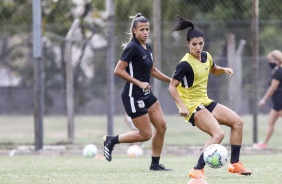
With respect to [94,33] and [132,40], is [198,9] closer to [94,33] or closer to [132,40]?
[94,33]

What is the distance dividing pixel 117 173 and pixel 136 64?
1578 mm

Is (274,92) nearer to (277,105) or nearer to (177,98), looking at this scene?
(277,105)

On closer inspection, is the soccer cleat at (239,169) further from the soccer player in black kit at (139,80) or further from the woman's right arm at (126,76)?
the woman's right arm at (126,76)

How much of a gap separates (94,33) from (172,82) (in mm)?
9110

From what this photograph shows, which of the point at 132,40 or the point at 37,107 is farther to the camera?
the point at 37,107

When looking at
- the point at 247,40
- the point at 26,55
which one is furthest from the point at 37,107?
the point at 247,40

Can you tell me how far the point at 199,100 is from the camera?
10.8m

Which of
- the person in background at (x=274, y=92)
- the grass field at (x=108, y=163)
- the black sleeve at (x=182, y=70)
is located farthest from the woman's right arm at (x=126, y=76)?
the person in background at (x=274, y=92)

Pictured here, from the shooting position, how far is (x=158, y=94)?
1797 centimetres

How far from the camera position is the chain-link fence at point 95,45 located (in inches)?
782

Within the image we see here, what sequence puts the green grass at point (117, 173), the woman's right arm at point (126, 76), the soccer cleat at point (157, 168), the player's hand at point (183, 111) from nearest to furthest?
the green grass at point (117, 173) < the player's hand at point (183, 111) < the woman's right arm at point (126, 76) < the soccer cleat at point (157, 168)

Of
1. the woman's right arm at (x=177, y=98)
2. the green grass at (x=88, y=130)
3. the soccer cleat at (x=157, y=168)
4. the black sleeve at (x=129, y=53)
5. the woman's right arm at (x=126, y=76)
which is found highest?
the black sleeve at (x=129, y=53)

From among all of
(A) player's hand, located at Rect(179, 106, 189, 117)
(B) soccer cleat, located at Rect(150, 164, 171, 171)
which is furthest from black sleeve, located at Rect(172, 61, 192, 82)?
(B) soccer cleat, located at Rect(150, 164, 171, 171)

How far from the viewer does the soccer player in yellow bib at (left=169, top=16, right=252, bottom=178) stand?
1056 centimetres
